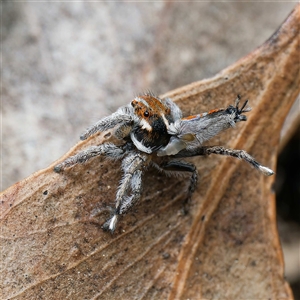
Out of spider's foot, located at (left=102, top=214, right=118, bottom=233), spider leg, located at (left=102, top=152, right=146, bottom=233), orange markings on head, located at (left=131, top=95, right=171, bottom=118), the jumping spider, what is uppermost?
orange markings on head, located at (left=131, top=95, right=171, bottom=118)

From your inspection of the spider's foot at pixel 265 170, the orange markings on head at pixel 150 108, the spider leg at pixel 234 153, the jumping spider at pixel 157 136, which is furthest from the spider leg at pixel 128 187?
the spider's foot at pixel 265 170

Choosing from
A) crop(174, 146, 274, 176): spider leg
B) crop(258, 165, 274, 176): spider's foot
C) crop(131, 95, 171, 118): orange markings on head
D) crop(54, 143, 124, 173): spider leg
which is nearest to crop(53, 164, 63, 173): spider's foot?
crop(54, 143, 124, 173): spider leg

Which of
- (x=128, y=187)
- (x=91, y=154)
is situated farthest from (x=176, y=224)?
(x=91, y=154)

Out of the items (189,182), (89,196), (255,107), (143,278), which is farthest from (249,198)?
(89,196)

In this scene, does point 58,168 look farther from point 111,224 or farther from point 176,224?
point 176,224

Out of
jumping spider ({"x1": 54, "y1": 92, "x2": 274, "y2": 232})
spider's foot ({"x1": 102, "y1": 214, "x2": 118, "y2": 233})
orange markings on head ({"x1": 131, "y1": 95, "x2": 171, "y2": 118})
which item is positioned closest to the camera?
spider's foot ({"x1": 102, "y1": 214, "x2": 118, "y2": 233})

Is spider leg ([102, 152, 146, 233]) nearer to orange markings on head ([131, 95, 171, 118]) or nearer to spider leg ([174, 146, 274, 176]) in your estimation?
orange markings on head ([131, 95, 171, 118])
